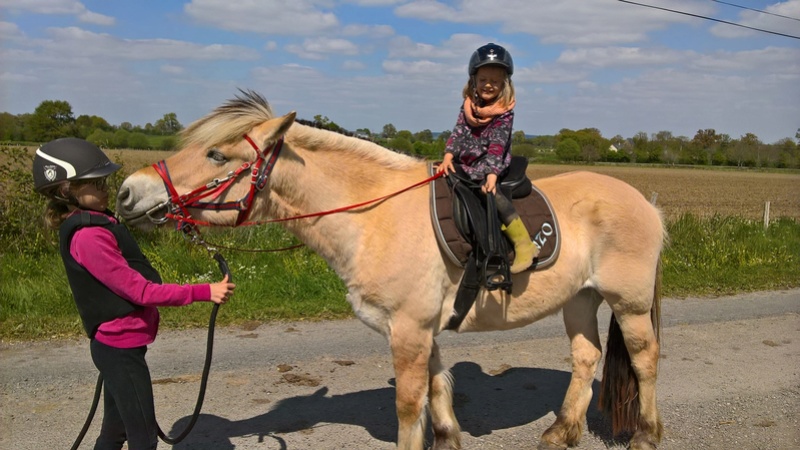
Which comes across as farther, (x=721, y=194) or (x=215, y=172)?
(x=721, y=194)

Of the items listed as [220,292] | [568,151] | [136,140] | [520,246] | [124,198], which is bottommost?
[220,292]

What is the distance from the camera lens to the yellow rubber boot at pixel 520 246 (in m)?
3.64

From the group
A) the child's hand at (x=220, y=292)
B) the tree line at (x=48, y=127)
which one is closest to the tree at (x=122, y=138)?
the tree line at (x=48, y=127)

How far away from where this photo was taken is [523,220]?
3799 millimetres

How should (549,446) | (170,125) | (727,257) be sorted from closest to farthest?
(549,446), (170,125), (727,257)

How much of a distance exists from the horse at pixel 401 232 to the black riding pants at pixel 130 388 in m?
Answer: 0.71

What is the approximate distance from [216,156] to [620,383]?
10.5 feet

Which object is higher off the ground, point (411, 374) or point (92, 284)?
point (92, 284)

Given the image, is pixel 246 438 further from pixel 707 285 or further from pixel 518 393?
pixel 707 285

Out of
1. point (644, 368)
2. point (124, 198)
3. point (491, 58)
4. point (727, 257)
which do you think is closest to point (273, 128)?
point (124, 198)

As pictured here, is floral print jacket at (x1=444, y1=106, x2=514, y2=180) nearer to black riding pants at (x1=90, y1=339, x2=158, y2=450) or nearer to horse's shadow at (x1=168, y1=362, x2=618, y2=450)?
horse's shadow at (x1=168, y1=362, x2=618, y2=450)

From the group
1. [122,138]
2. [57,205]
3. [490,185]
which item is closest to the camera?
[57,205]

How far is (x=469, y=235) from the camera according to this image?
3.57m

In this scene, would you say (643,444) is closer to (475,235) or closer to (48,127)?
(475,235)
